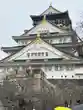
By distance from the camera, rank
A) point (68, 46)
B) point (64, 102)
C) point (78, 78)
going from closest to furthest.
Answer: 1. point (64, 102)
2. point (78, 78)
3. point (68, 46)

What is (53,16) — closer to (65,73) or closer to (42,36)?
(42,36)

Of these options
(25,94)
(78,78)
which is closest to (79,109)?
(25,94)

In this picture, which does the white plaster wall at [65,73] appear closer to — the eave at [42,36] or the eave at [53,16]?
the eave at [42,36]

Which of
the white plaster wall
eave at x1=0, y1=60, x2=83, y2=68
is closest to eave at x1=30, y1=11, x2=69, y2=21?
eave at x1=0, y1=60, x2=83, y2=68

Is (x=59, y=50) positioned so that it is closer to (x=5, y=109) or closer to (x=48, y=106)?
(x=48, y=106)

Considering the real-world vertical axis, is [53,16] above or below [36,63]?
above

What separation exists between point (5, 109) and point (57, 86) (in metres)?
9.19

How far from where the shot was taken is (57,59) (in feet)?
98.8

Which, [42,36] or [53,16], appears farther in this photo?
[53,16]

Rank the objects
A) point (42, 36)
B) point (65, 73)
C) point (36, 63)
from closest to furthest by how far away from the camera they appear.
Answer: point (65, 73) → point (36, 63) → point (42, 36)

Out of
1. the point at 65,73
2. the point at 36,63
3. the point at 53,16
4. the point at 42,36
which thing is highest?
the point at 53,16

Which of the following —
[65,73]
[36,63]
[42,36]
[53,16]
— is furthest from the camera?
[53,16]

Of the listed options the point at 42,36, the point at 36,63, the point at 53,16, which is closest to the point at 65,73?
the point at 36,63

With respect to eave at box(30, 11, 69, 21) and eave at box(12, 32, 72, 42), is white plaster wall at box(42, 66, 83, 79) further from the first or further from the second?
eave at box(30, 11, 69, 21)
